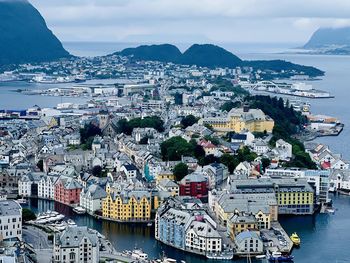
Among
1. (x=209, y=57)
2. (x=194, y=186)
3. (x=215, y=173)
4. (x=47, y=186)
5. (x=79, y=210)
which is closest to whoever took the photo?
(x=79, y=210)

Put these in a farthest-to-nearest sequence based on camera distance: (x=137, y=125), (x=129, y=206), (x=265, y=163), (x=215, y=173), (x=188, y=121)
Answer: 1. (x=188, y=121)
2. (x=137, y=125)
3. (x=265, y=163)
4. (x=215, y=173)
5. (x=129, y=206)

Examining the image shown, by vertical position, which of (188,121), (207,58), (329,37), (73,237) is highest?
(329,37)

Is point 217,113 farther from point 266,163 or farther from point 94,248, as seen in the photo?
point 94,248

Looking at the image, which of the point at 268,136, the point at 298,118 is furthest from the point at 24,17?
the point at 268,136

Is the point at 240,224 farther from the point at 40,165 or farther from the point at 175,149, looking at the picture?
the point at 40,165

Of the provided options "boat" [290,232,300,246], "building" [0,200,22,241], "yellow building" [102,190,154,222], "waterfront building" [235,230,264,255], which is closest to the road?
"building" [0,200,22,241]

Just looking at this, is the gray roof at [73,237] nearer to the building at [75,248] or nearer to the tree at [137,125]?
the building at [75,248]

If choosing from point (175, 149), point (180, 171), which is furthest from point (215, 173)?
point (175, 149)
